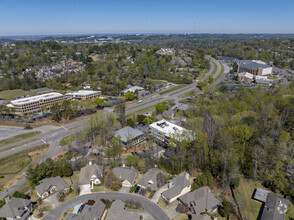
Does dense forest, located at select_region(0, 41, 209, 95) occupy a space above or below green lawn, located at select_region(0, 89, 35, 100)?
above

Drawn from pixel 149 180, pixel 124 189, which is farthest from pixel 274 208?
pixel 124 189

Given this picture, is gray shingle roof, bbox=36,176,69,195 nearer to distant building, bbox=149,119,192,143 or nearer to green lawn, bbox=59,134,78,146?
green lawn, bbox=59,134,78,146

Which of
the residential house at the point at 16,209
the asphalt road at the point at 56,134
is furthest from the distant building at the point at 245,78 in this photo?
the residential house at the point at 16,209

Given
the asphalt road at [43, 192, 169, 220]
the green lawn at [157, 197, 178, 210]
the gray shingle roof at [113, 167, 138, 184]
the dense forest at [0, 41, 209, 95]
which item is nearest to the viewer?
the asphalt road at [43, 192, 169, 220]

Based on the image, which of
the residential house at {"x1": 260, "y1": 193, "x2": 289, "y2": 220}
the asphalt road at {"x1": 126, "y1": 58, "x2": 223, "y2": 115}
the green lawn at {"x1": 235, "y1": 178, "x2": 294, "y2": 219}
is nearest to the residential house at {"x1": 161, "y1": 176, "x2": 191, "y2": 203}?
the green lawn at {"x1": 235, "y1": 178, "x2": 294, "y2": 219}

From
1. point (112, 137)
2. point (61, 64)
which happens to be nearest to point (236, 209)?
point (112, 137)

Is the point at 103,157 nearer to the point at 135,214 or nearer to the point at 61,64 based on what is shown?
the point at 135,214
